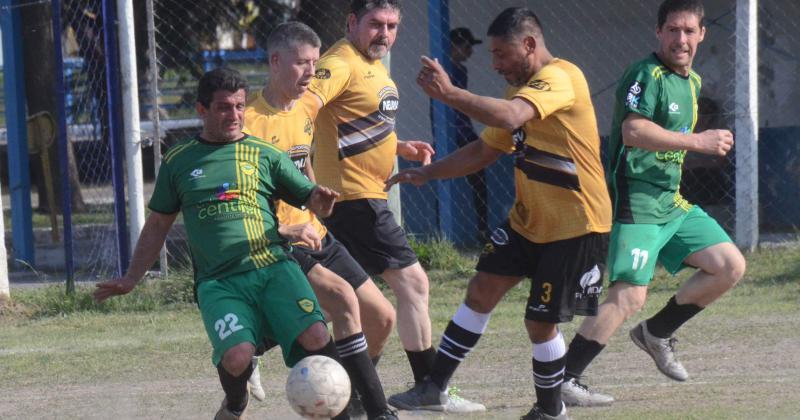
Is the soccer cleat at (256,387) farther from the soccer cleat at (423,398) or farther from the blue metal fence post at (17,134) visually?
the blue metal fence post at (17,134)

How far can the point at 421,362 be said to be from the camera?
639 cm

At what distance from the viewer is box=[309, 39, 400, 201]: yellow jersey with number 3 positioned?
20.7ft

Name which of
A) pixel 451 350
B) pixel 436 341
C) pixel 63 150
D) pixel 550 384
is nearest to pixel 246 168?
pixel 451 350

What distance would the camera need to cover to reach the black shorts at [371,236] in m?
6.30

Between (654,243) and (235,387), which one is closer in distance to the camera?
(235,387)

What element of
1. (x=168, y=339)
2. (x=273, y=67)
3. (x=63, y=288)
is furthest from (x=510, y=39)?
(x=63, y=288)

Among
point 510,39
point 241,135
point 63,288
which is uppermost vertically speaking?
point 510,39

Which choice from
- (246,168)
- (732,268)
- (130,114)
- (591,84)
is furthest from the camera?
(591,84)

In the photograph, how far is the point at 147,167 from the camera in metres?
20.8

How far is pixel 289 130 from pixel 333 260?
64 cm

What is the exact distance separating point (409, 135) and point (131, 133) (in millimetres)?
3552

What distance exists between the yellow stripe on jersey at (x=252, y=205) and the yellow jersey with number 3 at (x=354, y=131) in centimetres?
92

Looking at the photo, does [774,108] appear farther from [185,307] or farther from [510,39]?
[510,39]

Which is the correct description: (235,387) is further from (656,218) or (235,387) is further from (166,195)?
(656,218)
